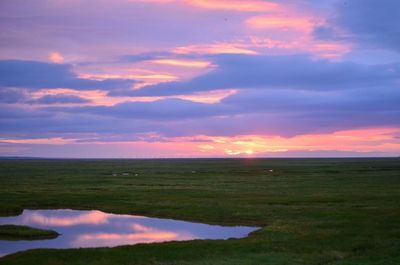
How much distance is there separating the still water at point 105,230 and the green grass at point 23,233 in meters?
0.84

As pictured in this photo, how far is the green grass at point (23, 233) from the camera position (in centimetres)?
3180

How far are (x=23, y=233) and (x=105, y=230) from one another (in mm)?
6165

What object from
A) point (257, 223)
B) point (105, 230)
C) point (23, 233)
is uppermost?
point (23, 233)

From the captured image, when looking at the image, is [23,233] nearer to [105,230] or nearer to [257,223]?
[105,230]

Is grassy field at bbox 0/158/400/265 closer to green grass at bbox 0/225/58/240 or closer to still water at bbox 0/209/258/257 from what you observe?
still water at bbox 0/209/258/257

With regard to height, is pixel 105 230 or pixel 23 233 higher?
pixel 23 233

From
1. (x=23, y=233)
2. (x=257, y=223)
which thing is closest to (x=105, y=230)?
(x=23, y=233)

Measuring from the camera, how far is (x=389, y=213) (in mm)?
37469

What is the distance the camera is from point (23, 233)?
32375 millimetres

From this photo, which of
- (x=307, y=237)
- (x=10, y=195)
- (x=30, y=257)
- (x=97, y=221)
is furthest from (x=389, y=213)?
(x=10, y=195)

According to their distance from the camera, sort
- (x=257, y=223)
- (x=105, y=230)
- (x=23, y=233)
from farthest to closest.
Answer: (x=257, y=223) < (x=105, y=230) < (x=23, y=233)

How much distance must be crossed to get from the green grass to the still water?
2.74 feet

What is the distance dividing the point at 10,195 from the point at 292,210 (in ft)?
113

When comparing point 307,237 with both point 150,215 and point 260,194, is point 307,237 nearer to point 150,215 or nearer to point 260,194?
point 150,215
